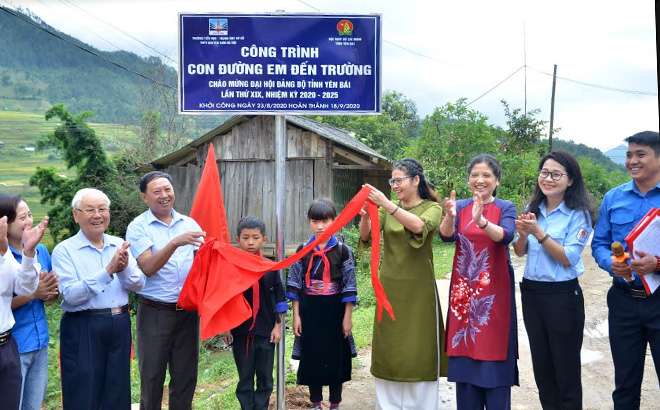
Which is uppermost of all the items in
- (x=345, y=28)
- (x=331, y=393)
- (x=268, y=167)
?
(x=345, y=28)

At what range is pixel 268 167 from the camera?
1414 cm

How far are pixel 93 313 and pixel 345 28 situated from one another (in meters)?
2.65

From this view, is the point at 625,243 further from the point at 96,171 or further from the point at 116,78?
the point at 116,78

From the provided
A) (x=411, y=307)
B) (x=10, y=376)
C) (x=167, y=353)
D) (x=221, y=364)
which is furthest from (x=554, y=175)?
(x=221, y=364)

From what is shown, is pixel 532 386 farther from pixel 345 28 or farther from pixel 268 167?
pixel 268 167

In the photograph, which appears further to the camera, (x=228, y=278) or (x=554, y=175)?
(x=228, y=278)

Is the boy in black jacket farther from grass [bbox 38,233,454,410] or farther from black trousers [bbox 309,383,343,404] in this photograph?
grass [bbox 38,233,454,410]

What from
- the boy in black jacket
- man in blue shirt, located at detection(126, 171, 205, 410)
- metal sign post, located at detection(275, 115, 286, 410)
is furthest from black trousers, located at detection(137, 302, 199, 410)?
metal sign post, located at detection(275, 115, 286, 410)

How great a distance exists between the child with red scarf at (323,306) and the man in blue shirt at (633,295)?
5.91ft

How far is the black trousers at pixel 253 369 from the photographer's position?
14.4 ft

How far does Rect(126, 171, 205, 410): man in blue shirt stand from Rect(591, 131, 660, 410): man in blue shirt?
278 centimetres

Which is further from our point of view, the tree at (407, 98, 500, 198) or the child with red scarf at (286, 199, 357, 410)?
the tree at (407, 98, 500, 198)

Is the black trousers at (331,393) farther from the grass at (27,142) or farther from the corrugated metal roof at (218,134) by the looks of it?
the grass at (27,142)

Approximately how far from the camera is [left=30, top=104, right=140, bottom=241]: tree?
1836 cm
